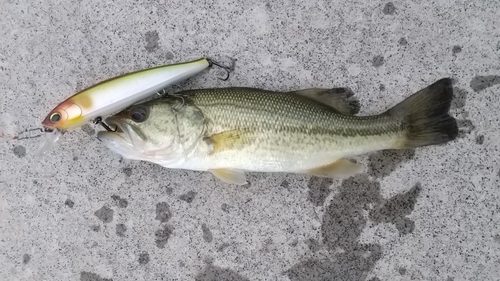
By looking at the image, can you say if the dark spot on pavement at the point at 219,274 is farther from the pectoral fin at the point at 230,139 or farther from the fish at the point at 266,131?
the pectoral fin at the point at 230,139

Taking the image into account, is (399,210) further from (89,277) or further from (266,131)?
(89,277)

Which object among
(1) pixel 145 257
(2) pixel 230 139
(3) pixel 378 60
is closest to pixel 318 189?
(2) pixel 230 139

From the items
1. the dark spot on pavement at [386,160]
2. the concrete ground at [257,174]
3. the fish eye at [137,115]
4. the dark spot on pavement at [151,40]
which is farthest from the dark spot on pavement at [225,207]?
the dark spot on pavement at [151,40]

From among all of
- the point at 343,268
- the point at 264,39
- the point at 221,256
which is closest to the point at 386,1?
the point at 264,39

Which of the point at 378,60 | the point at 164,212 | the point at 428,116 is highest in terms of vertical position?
the point at 378,60

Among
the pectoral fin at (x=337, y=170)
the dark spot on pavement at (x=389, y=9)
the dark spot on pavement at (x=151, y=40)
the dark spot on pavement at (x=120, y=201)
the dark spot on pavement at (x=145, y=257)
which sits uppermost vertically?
the dark spot on pavement at (x=389, y=9)

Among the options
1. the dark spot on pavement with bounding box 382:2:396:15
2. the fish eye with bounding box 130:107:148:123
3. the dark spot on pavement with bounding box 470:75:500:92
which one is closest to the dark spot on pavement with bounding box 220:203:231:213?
the fish eye with bounding box 130:107:148:123

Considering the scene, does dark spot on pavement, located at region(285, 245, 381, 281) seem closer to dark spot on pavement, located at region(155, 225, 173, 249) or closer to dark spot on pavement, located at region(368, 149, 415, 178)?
dark spot on pavement, located at region(368, 149, 415, 178)
